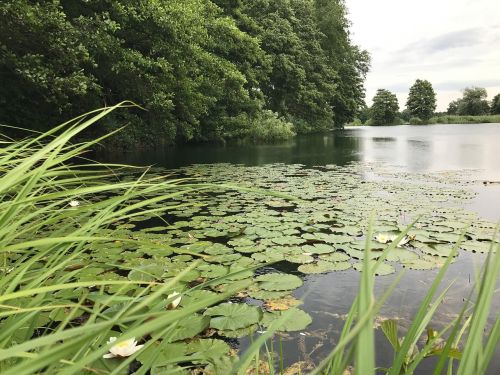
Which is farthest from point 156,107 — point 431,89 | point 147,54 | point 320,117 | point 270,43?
point 431,89

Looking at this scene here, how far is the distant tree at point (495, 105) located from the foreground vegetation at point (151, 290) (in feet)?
196

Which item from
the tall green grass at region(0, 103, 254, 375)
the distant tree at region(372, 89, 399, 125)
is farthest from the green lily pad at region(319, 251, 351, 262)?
the distant tree at region(372, 89, 399, 125)

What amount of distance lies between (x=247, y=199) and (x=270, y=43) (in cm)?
1748

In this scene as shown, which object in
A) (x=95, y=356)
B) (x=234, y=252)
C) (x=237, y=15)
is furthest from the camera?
(x=237, y=15)

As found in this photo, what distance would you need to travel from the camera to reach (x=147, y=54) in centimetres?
955

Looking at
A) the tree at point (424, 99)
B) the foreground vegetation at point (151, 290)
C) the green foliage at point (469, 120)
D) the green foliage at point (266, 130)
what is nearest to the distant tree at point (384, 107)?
the tree at point (424, 99)

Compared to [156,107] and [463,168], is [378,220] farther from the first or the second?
[156,107]

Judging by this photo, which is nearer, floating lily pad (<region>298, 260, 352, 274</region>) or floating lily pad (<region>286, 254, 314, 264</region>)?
floating lily pad (<region>298, 260, 352, 274</region>)

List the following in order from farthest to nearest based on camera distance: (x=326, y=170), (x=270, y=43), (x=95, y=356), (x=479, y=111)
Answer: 1. (x=479, y=111)
2. (x=270, y=43)
3. (x=326, y=170)
4. (x=95, y=356)

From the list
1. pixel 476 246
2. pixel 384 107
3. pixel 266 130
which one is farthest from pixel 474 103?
pixel 476 246

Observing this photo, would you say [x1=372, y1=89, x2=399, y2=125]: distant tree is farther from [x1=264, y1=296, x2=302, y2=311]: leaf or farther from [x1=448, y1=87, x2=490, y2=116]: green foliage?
[x1=264, y1=296, x2=302, y2=311]: leaf

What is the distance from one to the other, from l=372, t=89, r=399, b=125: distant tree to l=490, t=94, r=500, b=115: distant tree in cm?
1341

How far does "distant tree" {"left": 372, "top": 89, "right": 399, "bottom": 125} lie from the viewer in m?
60.0

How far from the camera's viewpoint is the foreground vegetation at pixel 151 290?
17.7 inches
